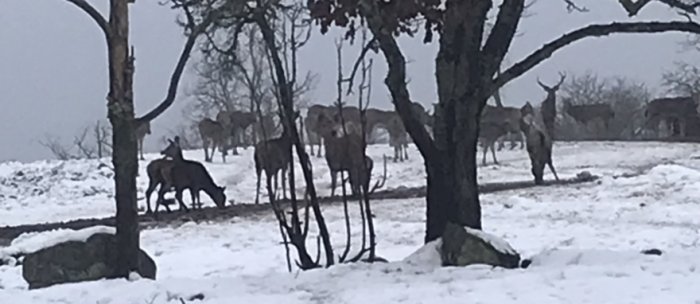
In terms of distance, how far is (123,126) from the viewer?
1016cm

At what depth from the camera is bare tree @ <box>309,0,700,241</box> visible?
1060 cm

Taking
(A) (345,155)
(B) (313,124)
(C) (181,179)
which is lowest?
(C) (181,179)

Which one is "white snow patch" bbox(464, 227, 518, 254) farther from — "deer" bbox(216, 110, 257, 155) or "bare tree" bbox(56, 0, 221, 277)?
"deer" bbox(216, 110, 257, 155)

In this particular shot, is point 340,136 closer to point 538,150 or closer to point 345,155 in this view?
point 538,150

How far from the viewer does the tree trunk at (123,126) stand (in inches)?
397

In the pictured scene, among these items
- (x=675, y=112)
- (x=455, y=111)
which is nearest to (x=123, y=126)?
(x=455, y=111)

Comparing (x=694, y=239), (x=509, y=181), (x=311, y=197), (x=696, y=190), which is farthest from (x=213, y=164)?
(x=311, y=197)

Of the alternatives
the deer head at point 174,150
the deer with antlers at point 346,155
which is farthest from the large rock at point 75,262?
the deer head at point 174,150

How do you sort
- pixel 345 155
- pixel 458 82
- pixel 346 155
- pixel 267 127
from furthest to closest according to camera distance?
pixel 267 127, pixel 345 155, pixel 346 155, pixel 458 82

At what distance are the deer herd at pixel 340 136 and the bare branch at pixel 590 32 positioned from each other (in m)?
1.16

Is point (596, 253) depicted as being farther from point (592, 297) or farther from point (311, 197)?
point (311, 197)

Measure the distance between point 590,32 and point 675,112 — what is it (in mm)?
37673

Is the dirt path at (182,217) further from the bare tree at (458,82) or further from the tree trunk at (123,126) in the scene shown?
the bare tree at (458,82)

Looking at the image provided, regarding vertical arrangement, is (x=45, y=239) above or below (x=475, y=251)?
below
